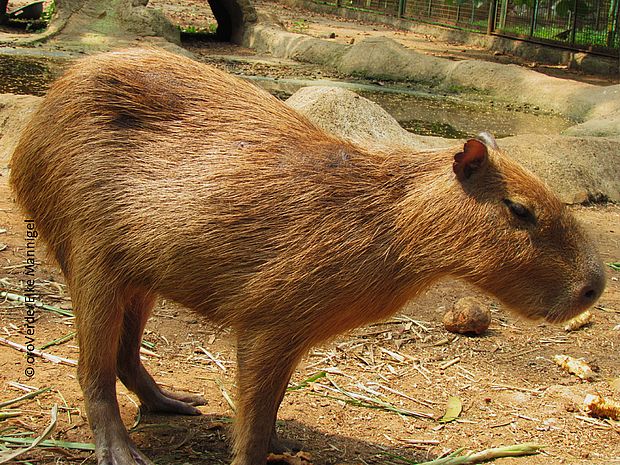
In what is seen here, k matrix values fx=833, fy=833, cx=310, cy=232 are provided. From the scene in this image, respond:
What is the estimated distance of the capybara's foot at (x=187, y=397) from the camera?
128 inches

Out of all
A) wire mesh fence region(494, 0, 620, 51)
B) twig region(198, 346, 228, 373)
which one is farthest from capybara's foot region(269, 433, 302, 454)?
wire mesh fence region(494, 0, 620, 51)

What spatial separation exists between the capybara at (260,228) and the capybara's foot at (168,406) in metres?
0.36

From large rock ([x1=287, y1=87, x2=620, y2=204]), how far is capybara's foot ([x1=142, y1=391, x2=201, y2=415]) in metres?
3.06

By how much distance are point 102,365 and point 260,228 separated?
734 millimetres

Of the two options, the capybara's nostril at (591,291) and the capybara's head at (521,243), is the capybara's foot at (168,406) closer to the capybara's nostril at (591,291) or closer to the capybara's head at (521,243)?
the capybara's head at (521,243)

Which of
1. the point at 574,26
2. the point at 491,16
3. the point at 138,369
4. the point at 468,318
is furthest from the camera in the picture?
the point at 491,16

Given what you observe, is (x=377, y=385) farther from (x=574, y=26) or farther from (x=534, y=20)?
(x=534, y=20)

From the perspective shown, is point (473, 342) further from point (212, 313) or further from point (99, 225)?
point (99, 225)

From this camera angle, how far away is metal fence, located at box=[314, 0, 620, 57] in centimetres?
1489

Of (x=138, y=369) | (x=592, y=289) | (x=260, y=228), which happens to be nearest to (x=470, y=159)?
(x=592, y=289)

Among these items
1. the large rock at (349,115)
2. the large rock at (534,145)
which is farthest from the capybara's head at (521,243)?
the large rock at (349,115)

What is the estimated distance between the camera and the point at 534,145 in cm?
686

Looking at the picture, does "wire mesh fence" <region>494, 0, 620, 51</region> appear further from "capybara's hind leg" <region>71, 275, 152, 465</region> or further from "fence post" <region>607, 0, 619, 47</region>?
"capybara's hind leg" <region>71, 275, 152, 465</region>

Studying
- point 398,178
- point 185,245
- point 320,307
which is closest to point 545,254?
point 398,178
